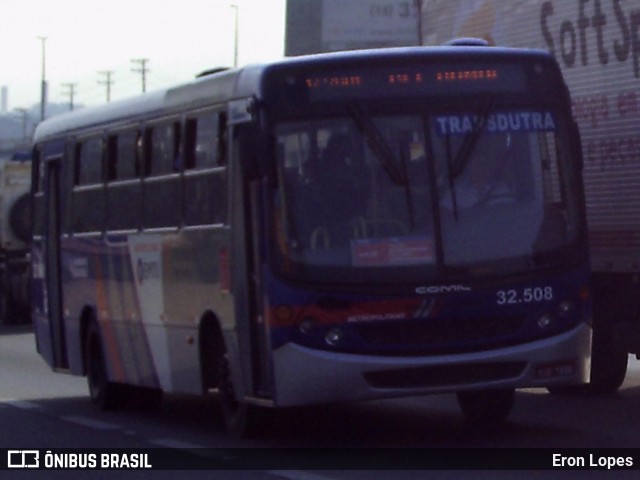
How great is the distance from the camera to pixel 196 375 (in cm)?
1505

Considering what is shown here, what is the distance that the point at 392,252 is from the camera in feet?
43.6

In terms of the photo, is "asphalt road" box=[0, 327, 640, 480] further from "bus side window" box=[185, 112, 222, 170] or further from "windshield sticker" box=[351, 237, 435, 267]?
"bus side window" box=[185, 112, 222, 170]

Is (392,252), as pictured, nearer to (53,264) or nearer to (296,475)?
(296,475)

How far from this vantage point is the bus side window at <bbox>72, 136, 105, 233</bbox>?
17.8 m

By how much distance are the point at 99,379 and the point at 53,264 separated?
5.07ft

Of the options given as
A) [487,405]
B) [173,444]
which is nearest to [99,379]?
[173,444]

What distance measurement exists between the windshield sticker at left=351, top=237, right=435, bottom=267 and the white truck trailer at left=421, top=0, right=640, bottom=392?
9.73 ft

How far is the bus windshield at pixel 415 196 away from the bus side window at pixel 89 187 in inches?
184

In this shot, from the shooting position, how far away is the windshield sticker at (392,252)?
43.5 feet

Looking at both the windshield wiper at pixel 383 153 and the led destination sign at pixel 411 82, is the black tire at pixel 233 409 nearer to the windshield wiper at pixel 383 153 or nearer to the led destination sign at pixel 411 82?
the windshield wiper at pixel 383 153

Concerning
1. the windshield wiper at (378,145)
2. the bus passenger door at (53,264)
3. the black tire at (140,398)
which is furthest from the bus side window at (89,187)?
the windshield wiper at (378,145)

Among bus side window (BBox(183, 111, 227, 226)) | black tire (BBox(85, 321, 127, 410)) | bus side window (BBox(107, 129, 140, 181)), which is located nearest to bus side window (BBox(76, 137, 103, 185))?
bus side window (BBox(107, 129, 140, 181))

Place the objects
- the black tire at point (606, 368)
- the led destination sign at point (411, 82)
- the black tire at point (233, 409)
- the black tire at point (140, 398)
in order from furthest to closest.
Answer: the black tire at point (140, 398) → the black tire at point (606, 368) → the black tire at point (233, 409) → the led destination sign at point (411, 82)

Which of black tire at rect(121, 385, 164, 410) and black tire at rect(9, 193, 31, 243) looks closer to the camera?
black tire at rect(121, 385, 164, 410)
